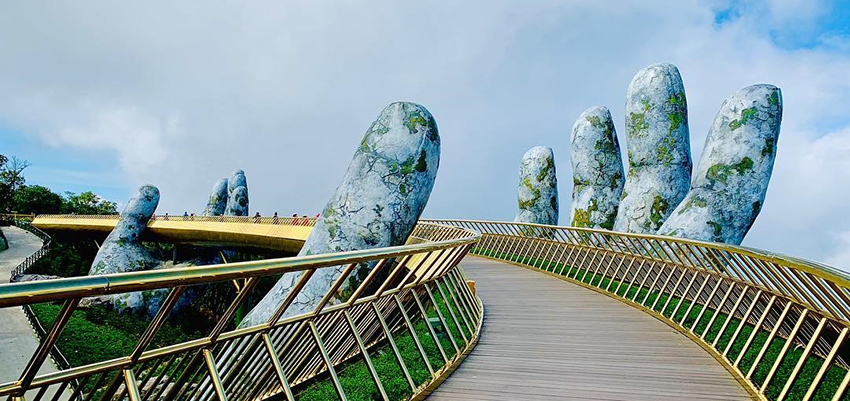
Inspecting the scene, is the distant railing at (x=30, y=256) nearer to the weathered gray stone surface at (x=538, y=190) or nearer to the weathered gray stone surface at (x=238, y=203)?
the weathered gray stone surface at (x=238, y=203)

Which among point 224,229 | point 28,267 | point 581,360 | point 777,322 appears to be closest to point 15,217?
point 28,267

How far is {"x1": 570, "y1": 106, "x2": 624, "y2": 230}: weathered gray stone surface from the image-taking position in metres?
19.4

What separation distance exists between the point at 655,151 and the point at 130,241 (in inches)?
965

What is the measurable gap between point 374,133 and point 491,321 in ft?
16.5

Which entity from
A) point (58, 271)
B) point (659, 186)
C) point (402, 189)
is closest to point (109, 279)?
point (402, 189)

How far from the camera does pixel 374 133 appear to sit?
1130 cm

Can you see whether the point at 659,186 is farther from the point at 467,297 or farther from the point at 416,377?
the point at 416,377

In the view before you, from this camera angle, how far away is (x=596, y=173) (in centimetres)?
1966

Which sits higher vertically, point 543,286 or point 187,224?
point 543,286

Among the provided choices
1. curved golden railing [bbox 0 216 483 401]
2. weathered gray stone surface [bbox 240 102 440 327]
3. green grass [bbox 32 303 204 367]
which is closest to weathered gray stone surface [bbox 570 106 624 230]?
weathered gray stone surface [bbox 240 102 440 327]

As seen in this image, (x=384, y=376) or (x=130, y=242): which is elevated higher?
(x=384, y=376)

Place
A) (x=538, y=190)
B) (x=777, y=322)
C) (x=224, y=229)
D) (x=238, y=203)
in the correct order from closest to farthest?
(x=777, y=322) < (x=538, y=190) < (x=224, y=229) < (x=238, y=203)

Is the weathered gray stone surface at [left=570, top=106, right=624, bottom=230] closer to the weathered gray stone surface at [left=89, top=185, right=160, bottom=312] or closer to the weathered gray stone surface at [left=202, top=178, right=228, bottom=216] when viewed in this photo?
the weathered gray stone surface at [left=89, top=185, right=160, bottom=312]

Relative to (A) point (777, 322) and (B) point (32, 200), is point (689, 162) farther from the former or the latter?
(B) point (32, 200)
